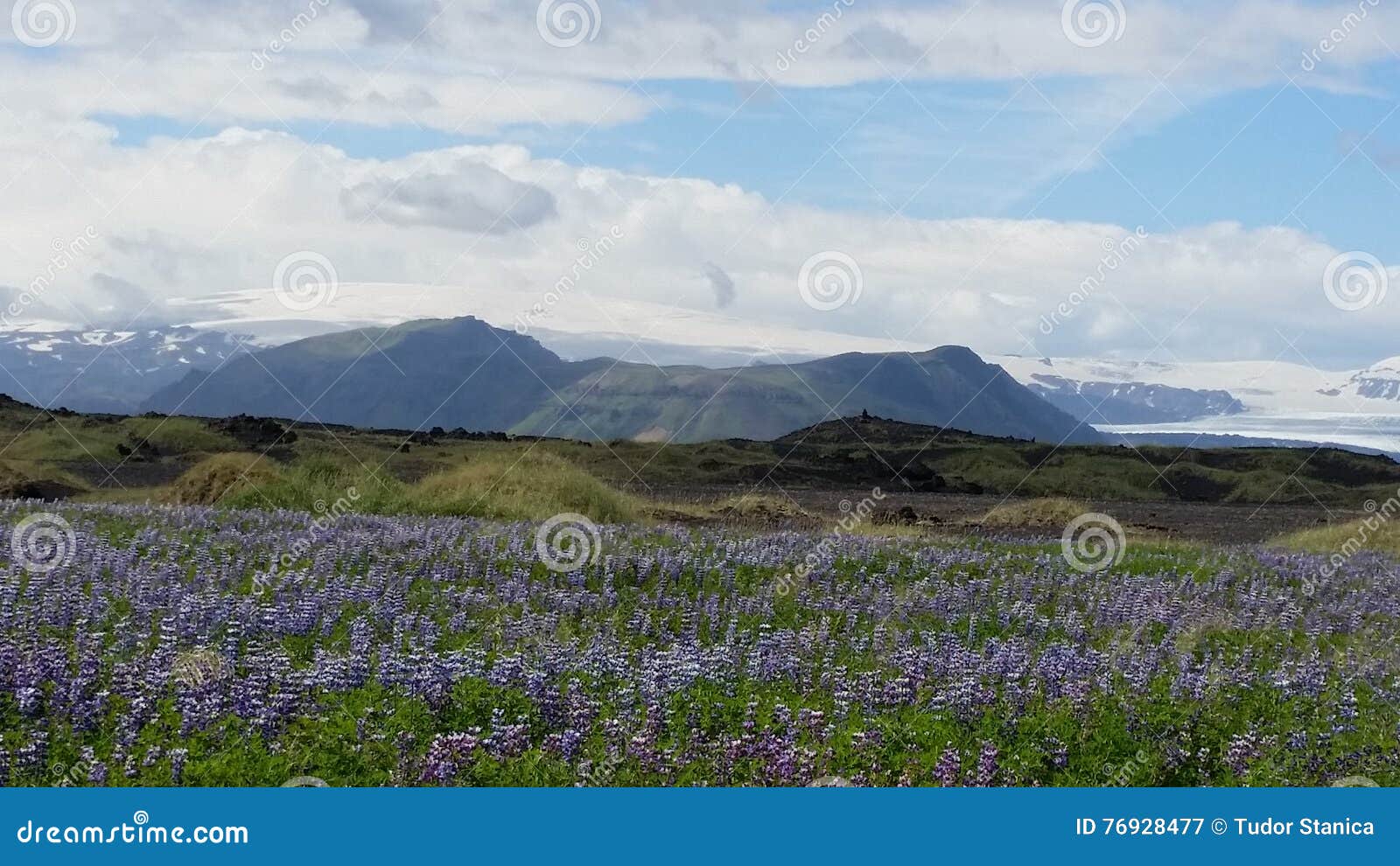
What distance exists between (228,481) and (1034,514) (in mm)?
18563

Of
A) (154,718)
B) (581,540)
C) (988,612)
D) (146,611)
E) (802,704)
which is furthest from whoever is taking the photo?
(581,540)

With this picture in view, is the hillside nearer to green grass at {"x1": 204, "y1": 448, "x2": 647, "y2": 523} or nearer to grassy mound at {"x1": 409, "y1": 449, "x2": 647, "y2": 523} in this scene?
green grass at {"x1": 204, "y1": 448, "x2": 647, "y2": 523}

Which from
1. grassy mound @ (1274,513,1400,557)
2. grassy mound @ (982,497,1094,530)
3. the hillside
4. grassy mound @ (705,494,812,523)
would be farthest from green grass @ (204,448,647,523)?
grassy mound @ (1274,513,1400,557)

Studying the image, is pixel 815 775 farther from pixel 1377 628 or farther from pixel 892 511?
pixel 892 511

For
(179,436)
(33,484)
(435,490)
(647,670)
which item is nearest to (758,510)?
(435,490)

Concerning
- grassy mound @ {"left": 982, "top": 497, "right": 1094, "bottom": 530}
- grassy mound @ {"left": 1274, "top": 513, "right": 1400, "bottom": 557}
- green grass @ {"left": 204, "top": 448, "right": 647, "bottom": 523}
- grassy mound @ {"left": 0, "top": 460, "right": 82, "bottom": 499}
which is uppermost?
grassy mound @ {"left": 0, "top": 460, "right": 82, "bottom": 499}

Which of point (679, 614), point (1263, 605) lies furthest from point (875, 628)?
point (1263, 605)

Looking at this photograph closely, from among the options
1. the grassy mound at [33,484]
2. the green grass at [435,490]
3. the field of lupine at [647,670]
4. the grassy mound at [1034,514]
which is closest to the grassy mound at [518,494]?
the green grass at [435,490]

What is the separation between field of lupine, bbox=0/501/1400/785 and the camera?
27.1 ft

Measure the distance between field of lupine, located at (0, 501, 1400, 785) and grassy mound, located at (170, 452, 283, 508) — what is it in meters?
8.60

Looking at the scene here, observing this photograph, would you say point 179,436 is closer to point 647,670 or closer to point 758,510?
point 758,510

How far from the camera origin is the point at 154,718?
28.6ft

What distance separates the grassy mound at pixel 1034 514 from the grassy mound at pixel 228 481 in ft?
51.2

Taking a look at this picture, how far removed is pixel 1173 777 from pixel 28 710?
7448 mm
